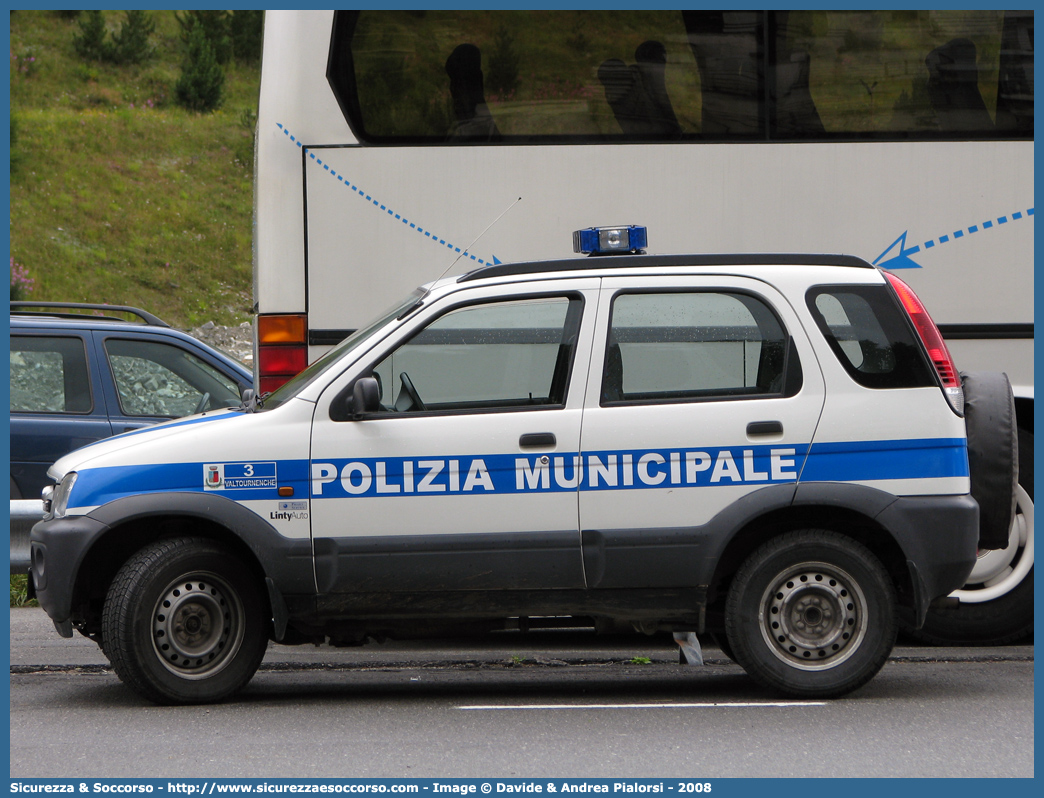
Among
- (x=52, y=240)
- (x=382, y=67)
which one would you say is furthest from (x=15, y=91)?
(x=382, y=67)

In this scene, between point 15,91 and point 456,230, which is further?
point 15,91

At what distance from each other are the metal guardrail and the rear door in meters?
3.79

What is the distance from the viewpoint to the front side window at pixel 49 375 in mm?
7891

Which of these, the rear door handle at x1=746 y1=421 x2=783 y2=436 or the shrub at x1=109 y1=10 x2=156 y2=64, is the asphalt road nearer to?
the rear door handle at x1=746 y1=421 x2=783 y2=436

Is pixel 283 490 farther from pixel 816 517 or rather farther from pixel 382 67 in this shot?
pixel 382 67

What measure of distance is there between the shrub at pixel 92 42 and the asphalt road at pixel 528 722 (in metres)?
44.6

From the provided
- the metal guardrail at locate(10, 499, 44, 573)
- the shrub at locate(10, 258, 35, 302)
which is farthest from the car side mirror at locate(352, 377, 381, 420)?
the shrub at locate(10, 258, 35, 302)

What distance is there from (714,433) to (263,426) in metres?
1.99

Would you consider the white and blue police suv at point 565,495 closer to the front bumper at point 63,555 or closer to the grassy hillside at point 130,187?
the front bumper at point 63,555

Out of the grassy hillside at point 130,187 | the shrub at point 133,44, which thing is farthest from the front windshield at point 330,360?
the shrub at point 133,44

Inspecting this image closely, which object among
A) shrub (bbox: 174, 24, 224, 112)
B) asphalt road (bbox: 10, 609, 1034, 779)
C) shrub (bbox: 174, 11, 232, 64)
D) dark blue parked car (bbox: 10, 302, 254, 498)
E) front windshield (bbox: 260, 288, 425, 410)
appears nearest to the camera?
asphalt road (bbox: 10, 609, 1034, 779)

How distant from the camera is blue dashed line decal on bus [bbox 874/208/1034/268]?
7109 millimetres

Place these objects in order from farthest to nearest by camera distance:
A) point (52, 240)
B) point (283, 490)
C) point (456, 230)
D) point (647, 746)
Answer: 1. point (52, 240)
2. point (456, 230)
3. point (283, 490)
4. point (647, 746)

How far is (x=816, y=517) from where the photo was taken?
5559 millimetres
